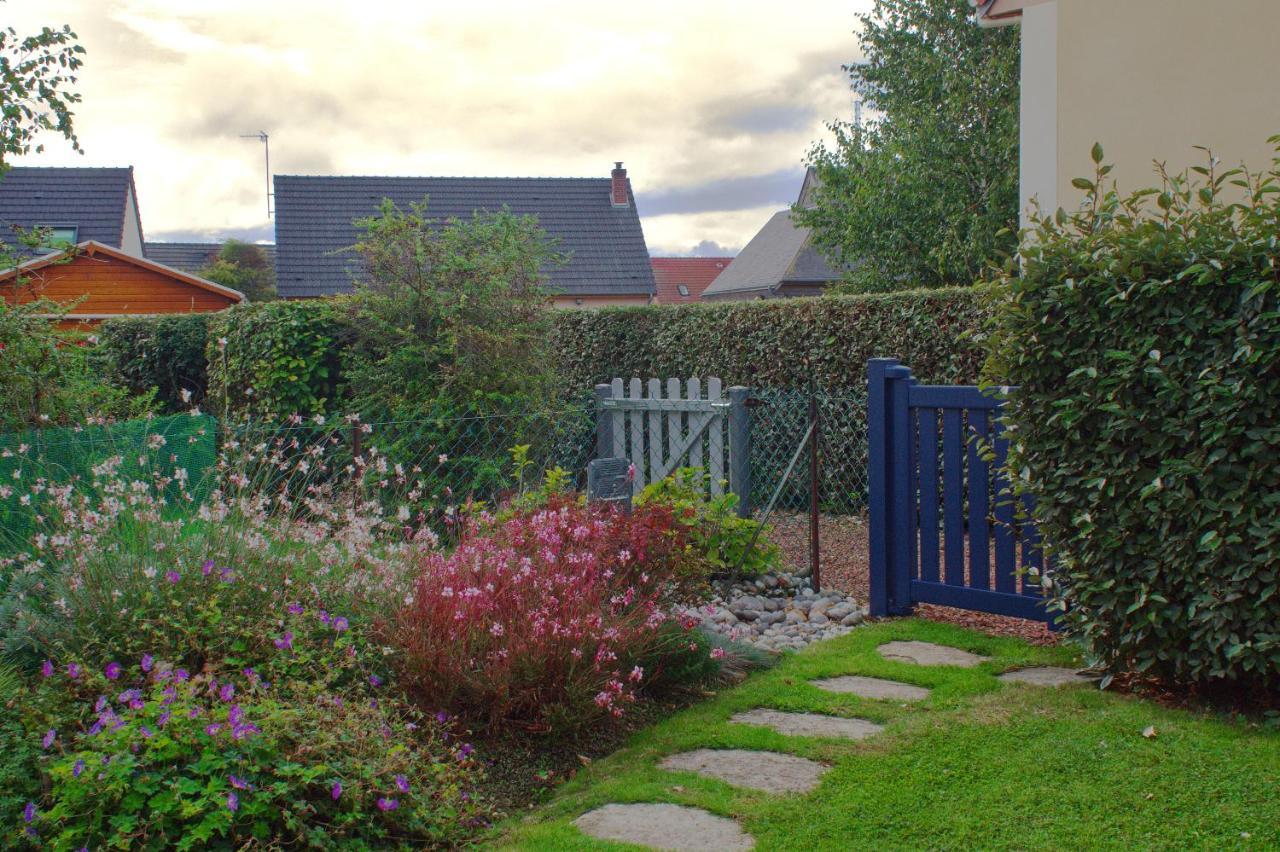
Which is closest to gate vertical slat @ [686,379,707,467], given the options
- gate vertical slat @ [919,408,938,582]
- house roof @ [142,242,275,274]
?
gate vertical slat @ [919,408,938,582]

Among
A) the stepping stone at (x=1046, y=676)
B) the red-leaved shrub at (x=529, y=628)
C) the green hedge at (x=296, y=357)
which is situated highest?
the green hedge at (x=296, y=357)

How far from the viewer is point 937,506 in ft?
17.8

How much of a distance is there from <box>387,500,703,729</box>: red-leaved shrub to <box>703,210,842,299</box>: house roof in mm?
27920

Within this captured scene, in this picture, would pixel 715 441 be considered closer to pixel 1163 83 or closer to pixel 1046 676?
pixel 1046 676

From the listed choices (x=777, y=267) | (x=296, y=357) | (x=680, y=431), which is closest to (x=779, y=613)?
(x=680, y=431)

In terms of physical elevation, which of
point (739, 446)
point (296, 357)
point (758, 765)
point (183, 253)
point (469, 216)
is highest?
point (183, 253)

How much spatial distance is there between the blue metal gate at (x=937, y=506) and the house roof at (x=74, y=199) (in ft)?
102

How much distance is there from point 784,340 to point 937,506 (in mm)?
4478

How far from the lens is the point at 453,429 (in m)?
7.67

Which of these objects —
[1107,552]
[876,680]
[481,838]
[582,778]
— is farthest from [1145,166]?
[481,838]

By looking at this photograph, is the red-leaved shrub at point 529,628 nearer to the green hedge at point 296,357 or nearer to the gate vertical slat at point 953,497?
the gate vertical slat at point 953,497

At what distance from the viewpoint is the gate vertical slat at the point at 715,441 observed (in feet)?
25.0

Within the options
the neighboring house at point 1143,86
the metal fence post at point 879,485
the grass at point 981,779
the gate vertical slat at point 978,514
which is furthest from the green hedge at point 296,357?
the grass at point 981,779

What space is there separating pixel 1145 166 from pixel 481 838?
6.27 metres
